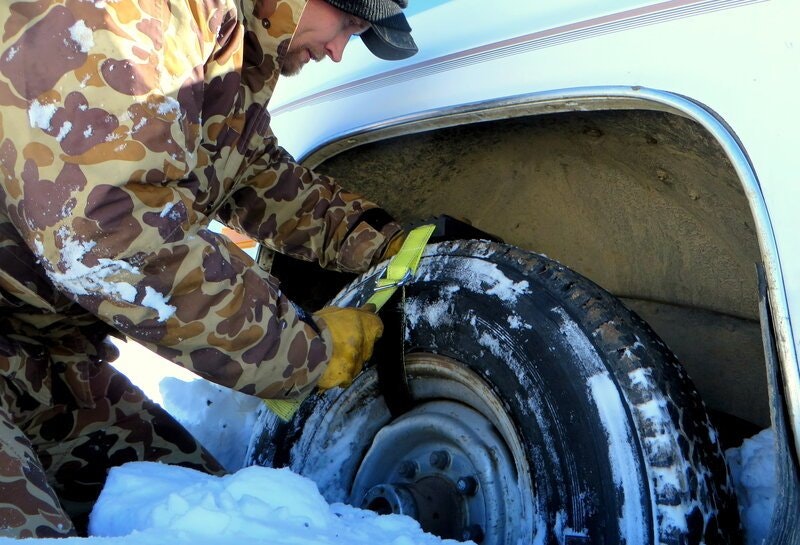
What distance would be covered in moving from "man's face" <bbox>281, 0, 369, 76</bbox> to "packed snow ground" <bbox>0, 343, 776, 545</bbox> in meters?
0.78

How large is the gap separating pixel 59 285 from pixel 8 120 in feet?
0.80

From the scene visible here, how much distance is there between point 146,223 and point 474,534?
2.27 feet

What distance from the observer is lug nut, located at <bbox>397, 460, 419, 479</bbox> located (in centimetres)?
141

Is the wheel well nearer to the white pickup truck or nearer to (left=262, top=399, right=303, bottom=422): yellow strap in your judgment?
the white pickup truck

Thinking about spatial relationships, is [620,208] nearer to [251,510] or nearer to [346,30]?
[346,30]

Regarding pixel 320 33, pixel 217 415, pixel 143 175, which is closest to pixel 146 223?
pixel 143 175

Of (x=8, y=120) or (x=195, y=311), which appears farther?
(x=195, y=311)

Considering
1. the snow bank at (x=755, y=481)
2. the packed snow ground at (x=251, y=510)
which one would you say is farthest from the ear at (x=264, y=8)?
the snow bank at (x=755, y=481)

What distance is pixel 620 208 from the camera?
1.62 m

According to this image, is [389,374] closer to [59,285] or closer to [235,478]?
[235,478]

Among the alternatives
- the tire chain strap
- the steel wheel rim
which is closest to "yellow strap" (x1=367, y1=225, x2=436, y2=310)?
the tire chain strap

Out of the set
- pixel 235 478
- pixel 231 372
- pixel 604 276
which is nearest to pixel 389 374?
pixel 231 372

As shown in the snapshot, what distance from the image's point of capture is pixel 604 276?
5.64 ft

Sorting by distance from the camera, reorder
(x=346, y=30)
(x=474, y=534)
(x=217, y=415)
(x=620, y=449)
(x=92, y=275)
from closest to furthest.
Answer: (x=620, y=449) → (x=92, y=275) → (x=474, y=534) → (x=346, y=30) → (x=217, y=415)
